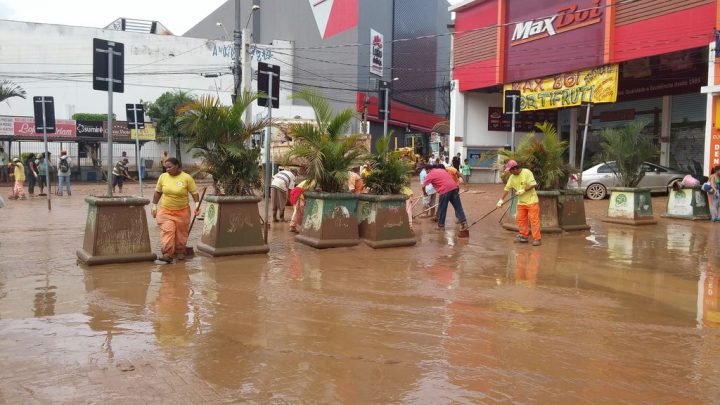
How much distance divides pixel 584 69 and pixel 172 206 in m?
17.8

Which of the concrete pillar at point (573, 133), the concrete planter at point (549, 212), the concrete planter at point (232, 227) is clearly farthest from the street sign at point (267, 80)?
the concrete pillar at point (573, 133)

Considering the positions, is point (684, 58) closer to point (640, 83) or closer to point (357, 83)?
point (640, 83)

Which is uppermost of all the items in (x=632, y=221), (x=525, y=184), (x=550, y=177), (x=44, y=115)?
(x=44, y=115)

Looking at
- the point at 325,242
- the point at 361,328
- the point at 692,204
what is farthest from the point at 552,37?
the point at 361,328

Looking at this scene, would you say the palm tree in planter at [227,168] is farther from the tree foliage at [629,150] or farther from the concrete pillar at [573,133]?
Answer: the concrete pillar at [573,133]

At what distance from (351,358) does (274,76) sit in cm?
646

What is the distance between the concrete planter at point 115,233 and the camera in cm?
745

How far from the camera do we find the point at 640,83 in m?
23.8

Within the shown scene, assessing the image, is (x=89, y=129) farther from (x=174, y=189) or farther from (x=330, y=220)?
(x=174, y=189)

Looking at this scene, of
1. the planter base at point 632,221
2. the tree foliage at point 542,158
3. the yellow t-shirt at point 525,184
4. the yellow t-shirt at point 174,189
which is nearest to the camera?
the yellow t-shirt at point 174,189

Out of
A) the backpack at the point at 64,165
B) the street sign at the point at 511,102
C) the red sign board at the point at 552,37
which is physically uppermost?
the red sign board at the point at 552,37

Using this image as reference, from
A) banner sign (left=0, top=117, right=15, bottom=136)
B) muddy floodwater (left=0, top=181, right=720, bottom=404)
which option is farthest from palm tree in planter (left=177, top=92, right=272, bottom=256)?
banner sign (left=0, top=117, right=15, bottom=136)

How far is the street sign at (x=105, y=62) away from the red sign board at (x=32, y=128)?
2418 centimetres

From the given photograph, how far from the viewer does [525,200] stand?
33.2 feet
